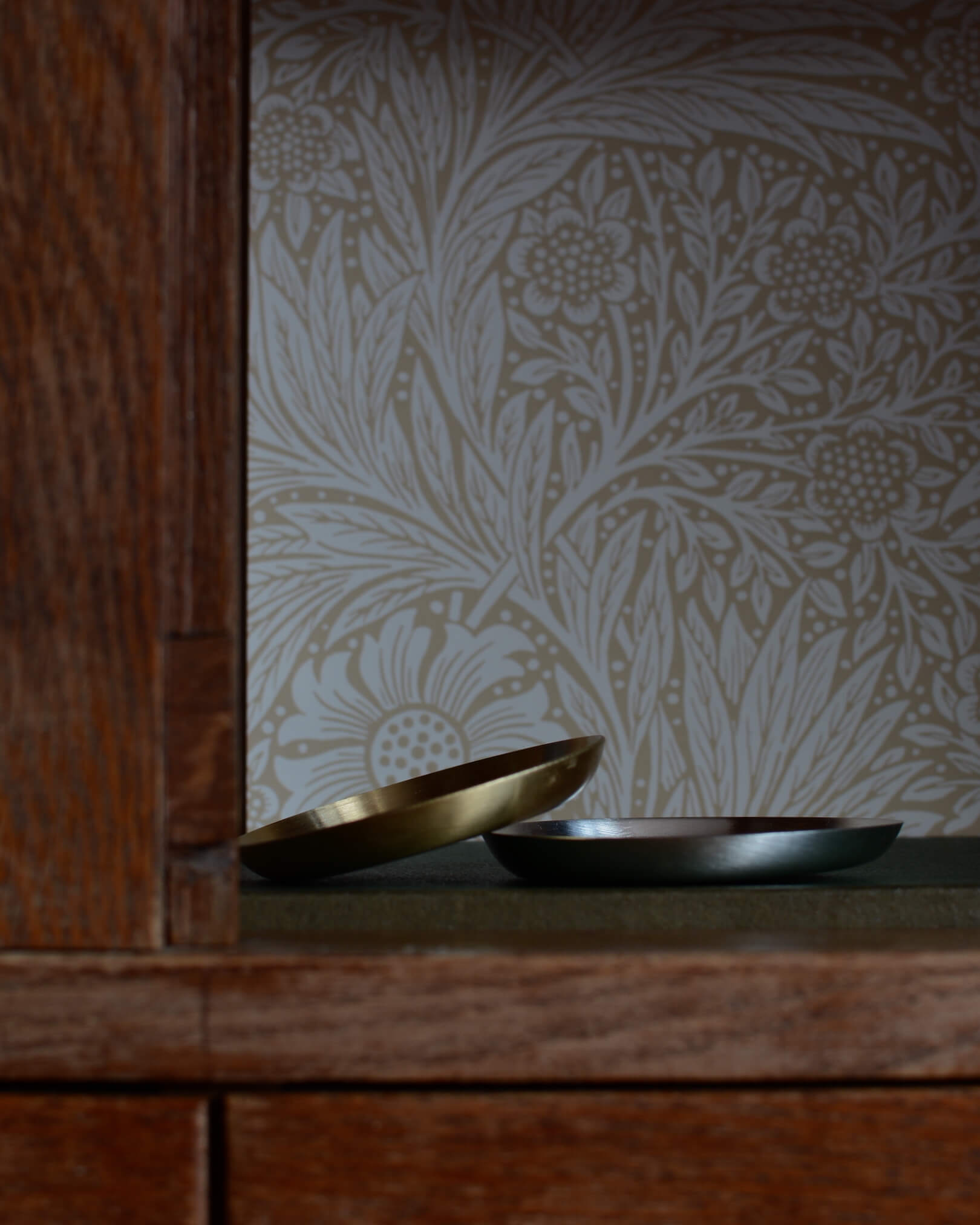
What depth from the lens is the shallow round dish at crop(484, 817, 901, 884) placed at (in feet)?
0.97

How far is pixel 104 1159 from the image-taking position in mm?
232

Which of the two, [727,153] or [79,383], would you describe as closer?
[79,383]

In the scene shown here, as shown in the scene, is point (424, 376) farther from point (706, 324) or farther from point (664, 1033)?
point (664, 1033)

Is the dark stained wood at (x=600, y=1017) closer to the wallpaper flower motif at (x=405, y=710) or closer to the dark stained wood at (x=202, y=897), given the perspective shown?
the dark stained wood at (x=202, y=897)

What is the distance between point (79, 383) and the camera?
0.26 m

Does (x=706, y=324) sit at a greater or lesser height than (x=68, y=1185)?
greater

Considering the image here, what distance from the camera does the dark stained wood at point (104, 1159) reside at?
0.23m

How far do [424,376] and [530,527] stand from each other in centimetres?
15

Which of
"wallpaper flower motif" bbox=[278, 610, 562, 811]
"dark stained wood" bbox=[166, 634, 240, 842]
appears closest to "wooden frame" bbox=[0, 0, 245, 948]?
"dark stained wood" bbox=[166, 634, 240, 842]

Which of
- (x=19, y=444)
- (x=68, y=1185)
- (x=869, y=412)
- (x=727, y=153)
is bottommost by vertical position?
(x=68, y=1185)

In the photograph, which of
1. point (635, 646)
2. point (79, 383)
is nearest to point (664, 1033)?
point (79, 383)

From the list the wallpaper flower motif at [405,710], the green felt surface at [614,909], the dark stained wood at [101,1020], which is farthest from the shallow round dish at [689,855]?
the wallpaper flower motif at [405,710]

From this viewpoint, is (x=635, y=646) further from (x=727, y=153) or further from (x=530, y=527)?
(x=727, y=153)

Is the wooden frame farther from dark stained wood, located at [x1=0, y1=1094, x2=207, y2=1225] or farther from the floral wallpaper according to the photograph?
the floral wallpaper
